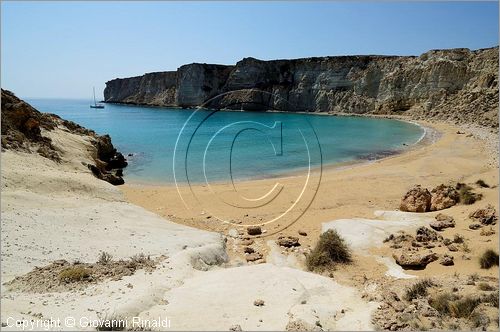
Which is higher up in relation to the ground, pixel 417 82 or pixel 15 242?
pixel 417 82

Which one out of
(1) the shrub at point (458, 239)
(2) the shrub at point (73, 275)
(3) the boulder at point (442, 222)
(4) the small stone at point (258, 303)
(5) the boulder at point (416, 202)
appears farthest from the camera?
(5) the boulder at point (416, 202)

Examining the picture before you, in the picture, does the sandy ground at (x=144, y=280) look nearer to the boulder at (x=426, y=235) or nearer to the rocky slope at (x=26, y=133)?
the rocky slope at (x=26, y=133)

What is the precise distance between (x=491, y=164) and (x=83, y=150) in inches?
867

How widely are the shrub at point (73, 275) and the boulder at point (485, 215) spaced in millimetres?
9855

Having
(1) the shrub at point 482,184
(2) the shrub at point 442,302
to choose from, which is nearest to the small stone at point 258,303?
(2) the shrub at point 442,302

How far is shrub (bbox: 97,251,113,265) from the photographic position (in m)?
7.48

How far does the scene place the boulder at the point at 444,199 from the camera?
11922 mm

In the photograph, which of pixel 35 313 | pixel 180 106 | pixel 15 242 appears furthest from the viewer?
pixel 180 106

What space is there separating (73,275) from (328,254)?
5497 mm

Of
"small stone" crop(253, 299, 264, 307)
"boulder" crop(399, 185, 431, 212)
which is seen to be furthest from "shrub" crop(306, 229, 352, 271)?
"boulder" crop(399, 185, 431, 212)

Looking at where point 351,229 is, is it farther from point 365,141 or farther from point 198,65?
point 198,65

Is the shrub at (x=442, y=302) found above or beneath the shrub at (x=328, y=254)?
above

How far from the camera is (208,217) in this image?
12.8 m

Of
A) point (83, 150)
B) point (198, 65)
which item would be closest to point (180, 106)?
point (198, 65)
